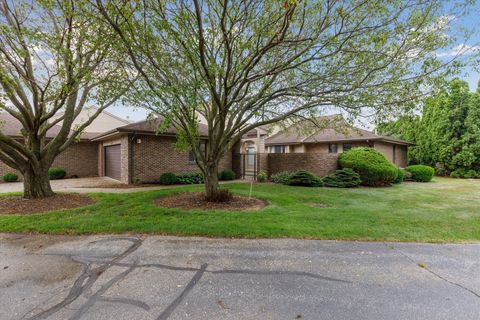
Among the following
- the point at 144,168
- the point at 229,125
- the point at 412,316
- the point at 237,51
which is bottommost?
the point at 412,316

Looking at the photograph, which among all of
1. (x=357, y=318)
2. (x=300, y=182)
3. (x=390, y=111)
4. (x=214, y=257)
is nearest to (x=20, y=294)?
(x=214, y=257)

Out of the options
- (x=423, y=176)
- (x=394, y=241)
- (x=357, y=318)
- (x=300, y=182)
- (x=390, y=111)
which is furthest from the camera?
(x=423, y=176)

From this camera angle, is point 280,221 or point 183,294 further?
point 280,221

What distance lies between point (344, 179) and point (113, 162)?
532 inches

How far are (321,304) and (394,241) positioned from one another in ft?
9.97

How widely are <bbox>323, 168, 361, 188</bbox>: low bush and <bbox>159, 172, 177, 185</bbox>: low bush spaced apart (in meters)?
8.01

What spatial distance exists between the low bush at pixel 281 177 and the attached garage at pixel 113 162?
8.81 metres

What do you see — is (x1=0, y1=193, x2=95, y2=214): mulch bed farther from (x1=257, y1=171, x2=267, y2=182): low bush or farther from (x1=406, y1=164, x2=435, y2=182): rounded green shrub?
(x1=406, y1=164, x2=435, y2=182): rounded green shrub

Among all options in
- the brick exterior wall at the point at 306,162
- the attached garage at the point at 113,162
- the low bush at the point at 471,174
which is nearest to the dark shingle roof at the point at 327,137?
the brick exterior wall at the point at 306,162

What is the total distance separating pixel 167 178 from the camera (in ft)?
42.8

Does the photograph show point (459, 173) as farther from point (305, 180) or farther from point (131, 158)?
point (131, 158)

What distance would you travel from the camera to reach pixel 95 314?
2600 mm

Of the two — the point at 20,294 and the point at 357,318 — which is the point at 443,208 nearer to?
the point at 357,318

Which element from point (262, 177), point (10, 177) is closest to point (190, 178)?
point (262, 177)
